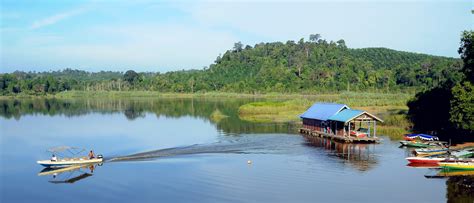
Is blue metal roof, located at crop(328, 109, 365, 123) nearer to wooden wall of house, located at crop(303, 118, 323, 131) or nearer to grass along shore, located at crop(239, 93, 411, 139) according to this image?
wooden wall of house, located at crop(303, 118, 323, 131)

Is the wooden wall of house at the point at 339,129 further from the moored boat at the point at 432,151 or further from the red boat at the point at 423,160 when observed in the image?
the red boat at the point at 423,160

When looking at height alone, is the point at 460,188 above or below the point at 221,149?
below

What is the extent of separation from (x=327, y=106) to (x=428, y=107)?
956 centimetres

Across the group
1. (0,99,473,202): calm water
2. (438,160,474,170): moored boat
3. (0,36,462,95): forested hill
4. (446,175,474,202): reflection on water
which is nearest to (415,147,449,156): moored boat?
(0,99,473,202): calm water

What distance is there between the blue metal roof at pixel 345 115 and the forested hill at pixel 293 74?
5827 centimetres

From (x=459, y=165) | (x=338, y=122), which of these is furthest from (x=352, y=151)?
(x=459, y=165)

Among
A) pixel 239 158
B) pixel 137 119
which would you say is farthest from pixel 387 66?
pixel 239 158

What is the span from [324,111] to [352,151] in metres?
9.35

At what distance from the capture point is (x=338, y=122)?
43.9 m

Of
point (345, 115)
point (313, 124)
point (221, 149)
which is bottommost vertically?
point (221, 149)

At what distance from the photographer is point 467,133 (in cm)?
4006

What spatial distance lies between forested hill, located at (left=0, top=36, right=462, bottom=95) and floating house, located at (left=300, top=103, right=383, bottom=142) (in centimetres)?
5536

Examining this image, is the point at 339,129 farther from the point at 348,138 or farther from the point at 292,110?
the point at 292,110

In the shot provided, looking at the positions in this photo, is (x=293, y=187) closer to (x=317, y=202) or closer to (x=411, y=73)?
(x=317, y=202)
